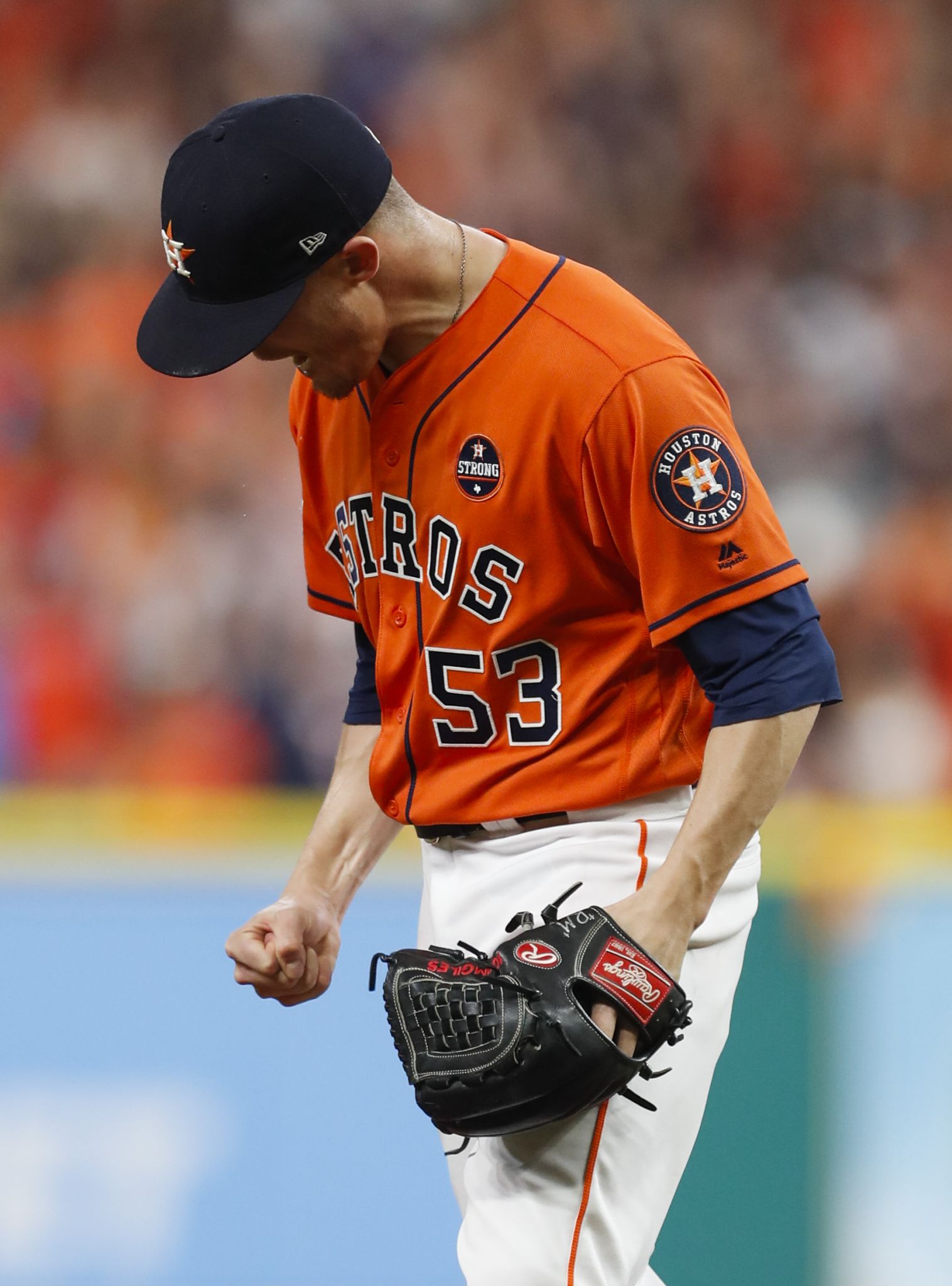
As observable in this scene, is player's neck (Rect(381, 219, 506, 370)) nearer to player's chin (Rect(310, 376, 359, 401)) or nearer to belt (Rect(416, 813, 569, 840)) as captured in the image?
player's chin (Rect(310, 376, 359, 401))

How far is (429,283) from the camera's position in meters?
1.80

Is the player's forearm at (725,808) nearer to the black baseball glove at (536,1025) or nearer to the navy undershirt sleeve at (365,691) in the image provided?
the black baseball glove at (536,1025)

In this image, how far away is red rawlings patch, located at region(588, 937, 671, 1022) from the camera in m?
1.57

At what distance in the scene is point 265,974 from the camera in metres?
1.93

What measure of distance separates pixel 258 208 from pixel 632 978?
89cm

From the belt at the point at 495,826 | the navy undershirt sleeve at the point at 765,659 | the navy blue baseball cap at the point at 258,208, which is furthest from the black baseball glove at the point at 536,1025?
the navy blue baseball cap at the point at 258,208

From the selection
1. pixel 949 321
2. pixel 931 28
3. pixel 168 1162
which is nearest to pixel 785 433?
pixel 949 321

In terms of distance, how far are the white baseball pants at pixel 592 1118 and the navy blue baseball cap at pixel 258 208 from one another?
68 centimetres

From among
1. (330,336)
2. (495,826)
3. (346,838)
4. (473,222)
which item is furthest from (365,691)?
(473,222)

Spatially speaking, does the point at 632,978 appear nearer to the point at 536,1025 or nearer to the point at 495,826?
the point at 536,1025

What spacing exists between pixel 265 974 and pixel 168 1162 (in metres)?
1.05

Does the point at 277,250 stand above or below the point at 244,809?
above

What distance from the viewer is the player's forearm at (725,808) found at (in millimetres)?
1616

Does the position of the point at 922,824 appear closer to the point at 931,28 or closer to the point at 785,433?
the point at 785,433
